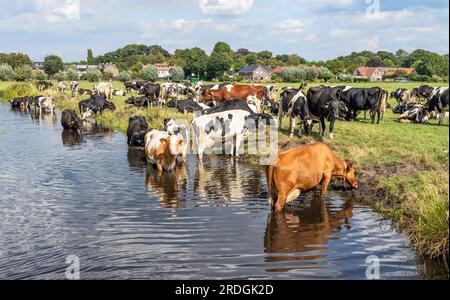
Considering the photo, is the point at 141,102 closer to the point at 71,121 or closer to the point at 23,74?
the point at 71,121

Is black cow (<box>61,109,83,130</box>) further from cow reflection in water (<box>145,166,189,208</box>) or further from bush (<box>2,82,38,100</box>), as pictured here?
bush (<box>2,82,38,100</box>)

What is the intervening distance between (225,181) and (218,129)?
356 cm

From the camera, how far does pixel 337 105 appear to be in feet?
60.3

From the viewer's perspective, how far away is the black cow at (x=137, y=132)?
1888cm

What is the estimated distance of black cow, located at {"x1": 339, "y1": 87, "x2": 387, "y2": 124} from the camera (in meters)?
23.1

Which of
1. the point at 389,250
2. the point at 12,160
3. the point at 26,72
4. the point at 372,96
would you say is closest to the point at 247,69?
the point at 26,72

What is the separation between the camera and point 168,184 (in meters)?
13.0

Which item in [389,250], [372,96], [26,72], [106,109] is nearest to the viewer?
[389,250]

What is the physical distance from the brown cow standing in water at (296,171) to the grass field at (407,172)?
173 cm

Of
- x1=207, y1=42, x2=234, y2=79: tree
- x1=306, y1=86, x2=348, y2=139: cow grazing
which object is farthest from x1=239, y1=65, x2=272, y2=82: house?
x1=306, y1=86, x2=348, y2=139: cow grazing

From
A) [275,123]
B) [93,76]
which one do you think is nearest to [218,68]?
[93,76]

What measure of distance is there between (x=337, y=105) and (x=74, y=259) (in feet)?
43.1
